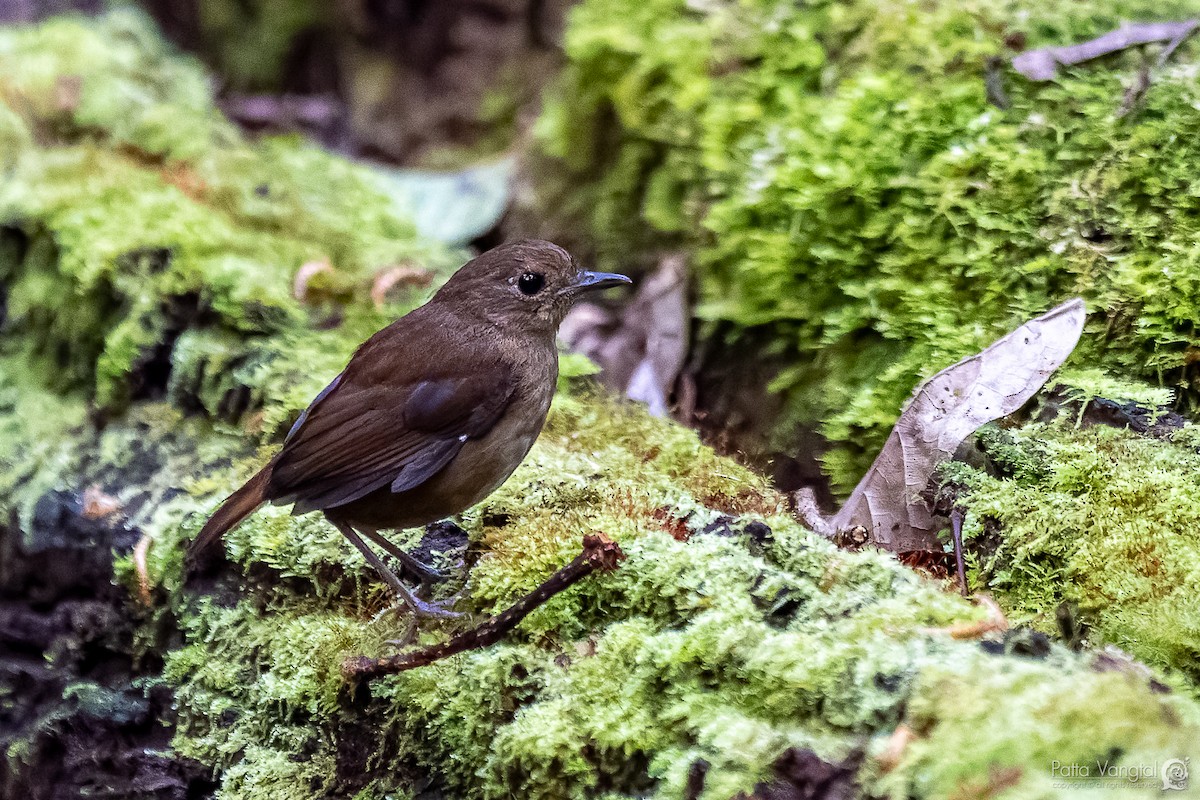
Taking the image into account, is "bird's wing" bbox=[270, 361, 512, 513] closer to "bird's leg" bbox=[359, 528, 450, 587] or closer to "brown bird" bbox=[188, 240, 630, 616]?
"brown bird" bbox=[188, 240, 630, 616]

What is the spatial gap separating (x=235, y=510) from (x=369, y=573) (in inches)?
18.9

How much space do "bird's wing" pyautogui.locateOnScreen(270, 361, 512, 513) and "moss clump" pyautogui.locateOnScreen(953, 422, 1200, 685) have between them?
1.49m

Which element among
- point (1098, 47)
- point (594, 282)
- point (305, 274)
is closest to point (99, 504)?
point (305, 274)

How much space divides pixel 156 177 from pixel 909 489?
4.10 m

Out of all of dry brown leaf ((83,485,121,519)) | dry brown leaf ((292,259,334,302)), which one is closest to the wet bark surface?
dry brown leaf ((83,485,121,519))

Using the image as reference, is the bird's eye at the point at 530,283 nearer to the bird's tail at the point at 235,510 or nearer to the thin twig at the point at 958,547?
the bird's tail at the point at 235,510

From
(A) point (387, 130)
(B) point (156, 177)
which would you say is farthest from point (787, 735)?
(A) point (387, 130)

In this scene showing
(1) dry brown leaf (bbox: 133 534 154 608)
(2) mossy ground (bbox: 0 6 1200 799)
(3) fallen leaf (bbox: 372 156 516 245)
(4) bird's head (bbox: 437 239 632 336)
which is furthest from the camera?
(3) fallen leaf (bbox: 372 156 516 245)

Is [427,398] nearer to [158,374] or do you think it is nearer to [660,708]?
[660,708]

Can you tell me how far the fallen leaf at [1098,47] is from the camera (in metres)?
3.84

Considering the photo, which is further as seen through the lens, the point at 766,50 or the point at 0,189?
the point at 0,189

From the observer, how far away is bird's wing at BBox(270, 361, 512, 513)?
3211 mm

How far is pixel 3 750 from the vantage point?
146 inches

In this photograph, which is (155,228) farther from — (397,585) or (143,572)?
(397,585)
